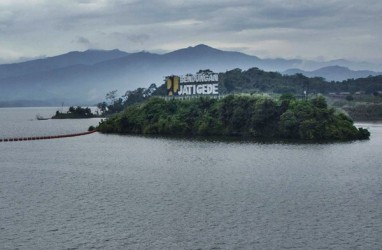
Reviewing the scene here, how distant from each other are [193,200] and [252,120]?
10340 cm

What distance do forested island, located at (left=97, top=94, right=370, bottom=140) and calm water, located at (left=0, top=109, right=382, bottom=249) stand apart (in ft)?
109

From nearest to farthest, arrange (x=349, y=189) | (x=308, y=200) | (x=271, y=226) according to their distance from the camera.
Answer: (x=271, y=226)
(x=308, y=200)
(x=349, y=189)

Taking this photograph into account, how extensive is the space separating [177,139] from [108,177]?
73.2m

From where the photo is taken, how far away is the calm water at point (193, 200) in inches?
2172

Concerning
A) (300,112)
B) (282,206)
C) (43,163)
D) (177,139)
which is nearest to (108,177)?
(43,163)

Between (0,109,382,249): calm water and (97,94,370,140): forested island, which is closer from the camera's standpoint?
(0,109,382,249): calm water

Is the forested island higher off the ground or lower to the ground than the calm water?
higher

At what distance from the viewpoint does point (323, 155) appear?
119m

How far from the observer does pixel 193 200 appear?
237 feet

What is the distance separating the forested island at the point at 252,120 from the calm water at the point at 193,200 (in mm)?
33203

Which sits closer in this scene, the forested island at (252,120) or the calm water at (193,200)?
the calm water at (193,200)

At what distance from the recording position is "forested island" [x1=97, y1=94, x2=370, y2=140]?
161 m

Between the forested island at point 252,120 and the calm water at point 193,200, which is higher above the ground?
the forested island at point 252,120

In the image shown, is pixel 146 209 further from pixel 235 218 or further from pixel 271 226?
pixel 271 226
